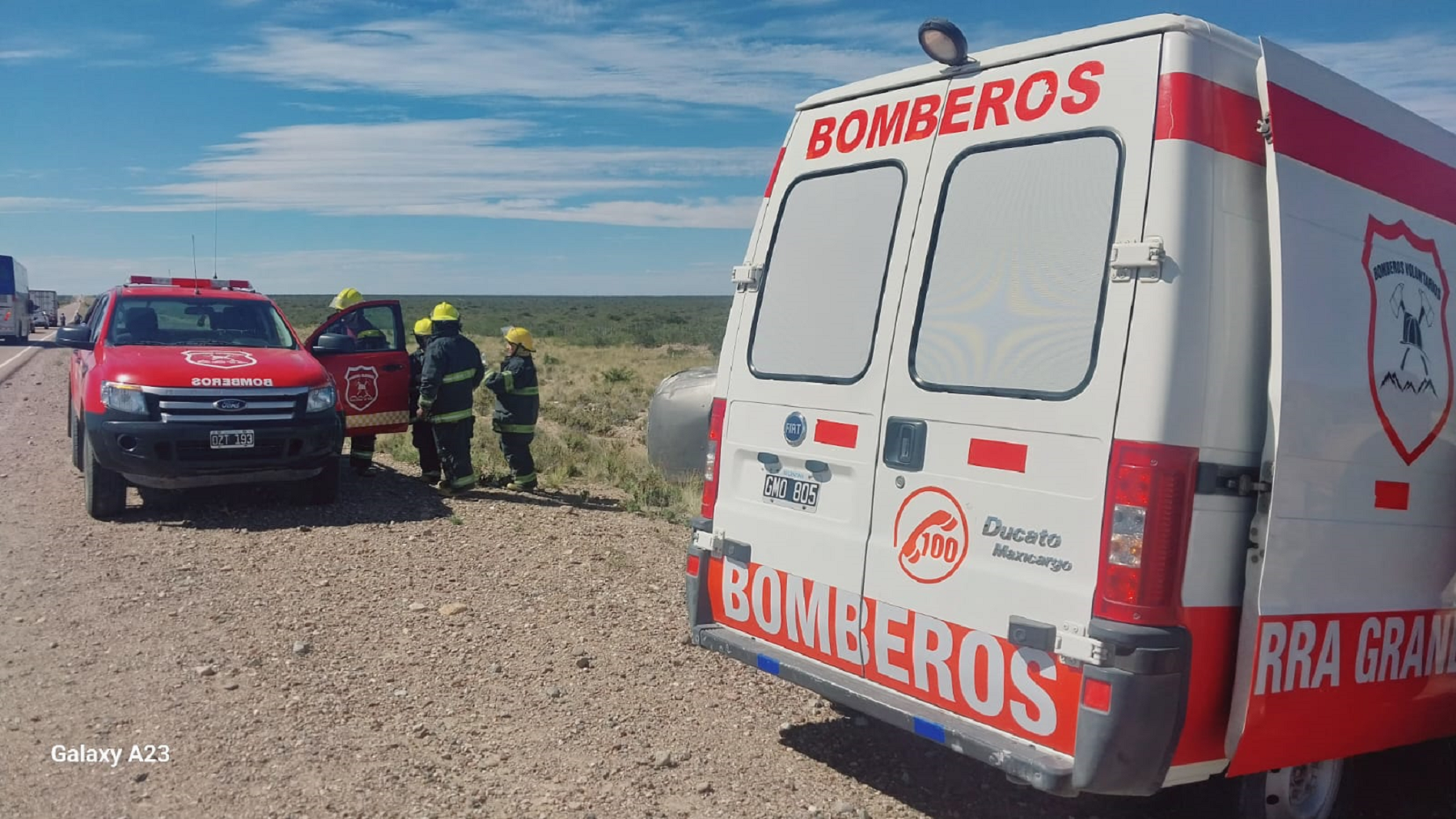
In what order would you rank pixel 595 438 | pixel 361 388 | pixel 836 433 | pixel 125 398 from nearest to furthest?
pixel 836 433
pixel 125 398
pixel 361 388
pixel 595 438

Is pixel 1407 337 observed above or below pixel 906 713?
above

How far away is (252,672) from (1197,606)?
4209 mm

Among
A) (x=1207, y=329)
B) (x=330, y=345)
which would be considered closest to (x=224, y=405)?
(x=330, y=345)

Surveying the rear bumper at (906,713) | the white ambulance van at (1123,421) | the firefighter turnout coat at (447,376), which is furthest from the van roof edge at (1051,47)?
the firefighter turnout coat at (447,376)

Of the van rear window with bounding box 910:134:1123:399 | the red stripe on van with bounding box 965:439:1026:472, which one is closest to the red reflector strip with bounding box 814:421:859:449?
the van rear window with bounding box 910:134:1123:399

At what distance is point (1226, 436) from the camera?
3412 millimetres

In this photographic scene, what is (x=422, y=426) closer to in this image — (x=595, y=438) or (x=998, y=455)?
(x=595, y=438)

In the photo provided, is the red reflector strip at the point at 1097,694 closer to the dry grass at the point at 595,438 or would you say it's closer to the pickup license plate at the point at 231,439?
the dry grass at the point at 595,438

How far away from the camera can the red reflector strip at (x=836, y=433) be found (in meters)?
4.25

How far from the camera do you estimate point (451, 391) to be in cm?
1011

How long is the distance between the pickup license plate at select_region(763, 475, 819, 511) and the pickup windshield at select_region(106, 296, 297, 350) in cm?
655

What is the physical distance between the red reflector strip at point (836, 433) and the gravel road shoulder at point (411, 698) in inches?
54.0

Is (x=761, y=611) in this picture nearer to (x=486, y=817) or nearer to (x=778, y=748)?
(x=778, y=748)

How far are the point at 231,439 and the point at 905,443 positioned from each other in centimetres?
627
